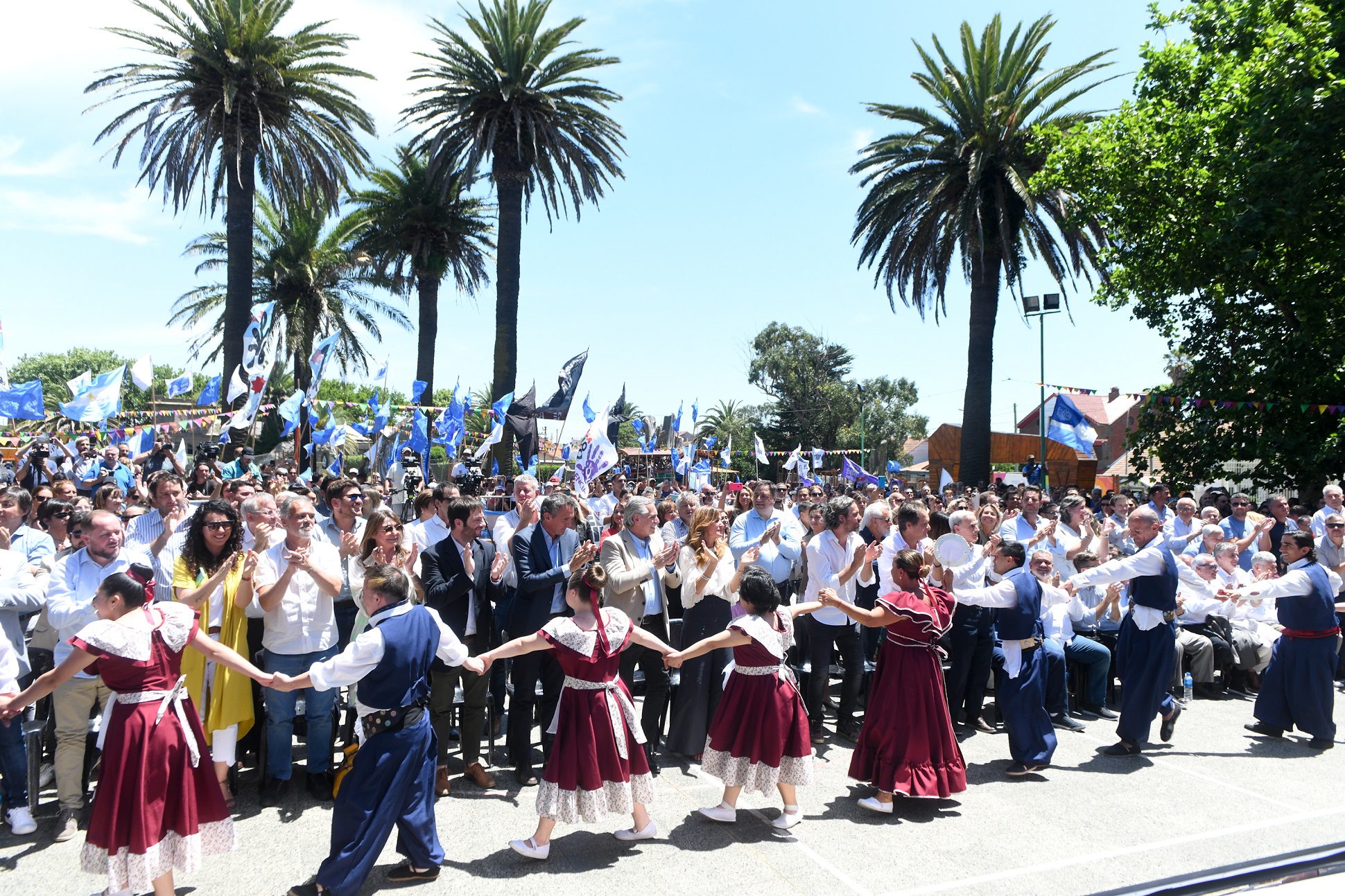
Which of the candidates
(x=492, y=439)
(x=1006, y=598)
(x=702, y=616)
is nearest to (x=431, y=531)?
(x=702, y=616)

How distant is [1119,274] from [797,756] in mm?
18036

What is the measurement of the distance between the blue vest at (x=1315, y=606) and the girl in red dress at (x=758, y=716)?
508 centimetres

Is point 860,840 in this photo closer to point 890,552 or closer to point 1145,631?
point 890,552

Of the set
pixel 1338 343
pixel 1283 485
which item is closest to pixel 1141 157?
pixel 1338 343

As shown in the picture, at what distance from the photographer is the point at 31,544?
6.44 meters

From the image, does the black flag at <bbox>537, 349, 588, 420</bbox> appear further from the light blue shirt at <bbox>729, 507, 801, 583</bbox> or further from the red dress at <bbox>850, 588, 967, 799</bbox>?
the red dress at <bbox>850, 588, 967, 799</bbox>

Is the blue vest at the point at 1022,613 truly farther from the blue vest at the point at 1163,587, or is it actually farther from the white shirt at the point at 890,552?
the blue vest at the point at 1163,587

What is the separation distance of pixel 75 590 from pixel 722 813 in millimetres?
4066

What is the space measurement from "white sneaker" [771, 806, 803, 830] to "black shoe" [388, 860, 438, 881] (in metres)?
2.04

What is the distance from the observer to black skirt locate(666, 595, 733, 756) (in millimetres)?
6734

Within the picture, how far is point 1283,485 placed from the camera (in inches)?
716

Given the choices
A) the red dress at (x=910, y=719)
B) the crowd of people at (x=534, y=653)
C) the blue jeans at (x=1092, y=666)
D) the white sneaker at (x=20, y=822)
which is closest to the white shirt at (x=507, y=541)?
the crowd of people at (x=534, y=653)

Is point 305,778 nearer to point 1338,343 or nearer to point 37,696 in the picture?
point 37,696

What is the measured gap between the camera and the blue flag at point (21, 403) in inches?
500
